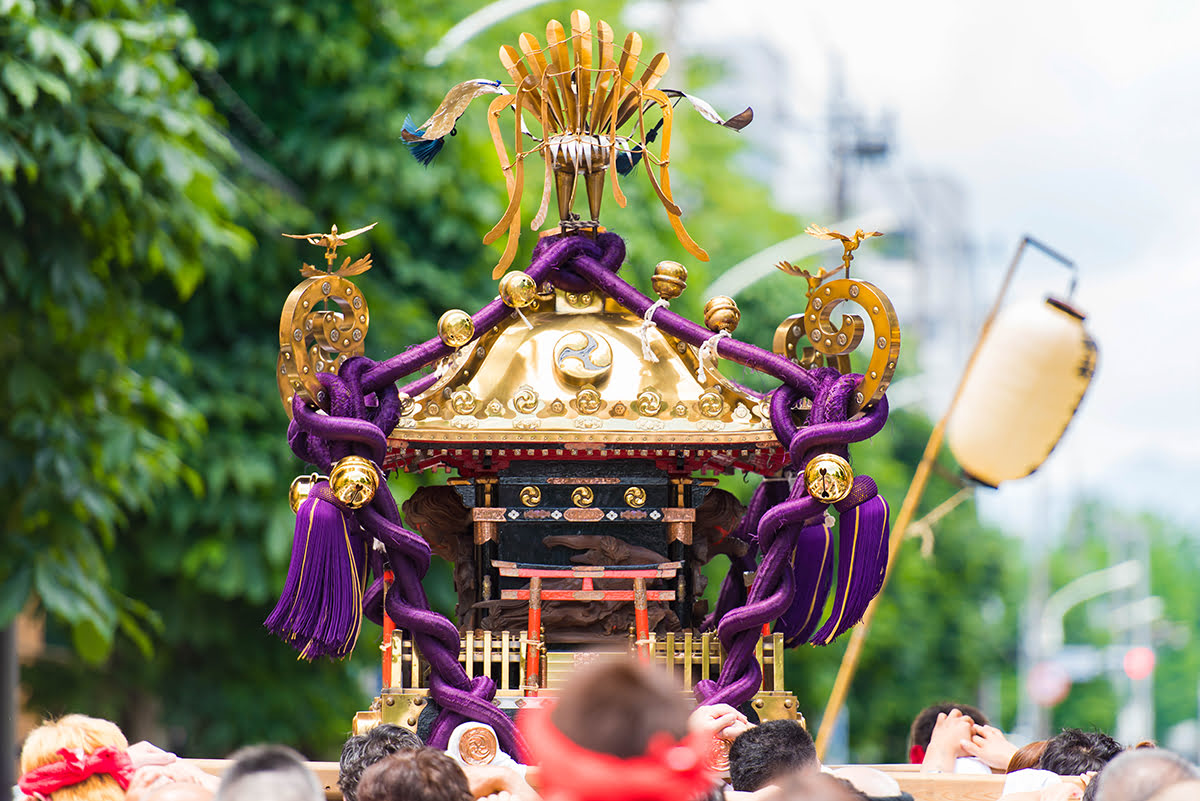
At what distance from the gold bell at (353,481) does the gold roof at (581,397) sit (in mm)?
413

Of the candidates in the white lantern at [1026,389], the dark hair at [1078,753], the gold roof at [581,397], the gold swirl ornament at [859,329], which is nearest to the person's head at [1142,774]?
the dark hair at [1078,753]

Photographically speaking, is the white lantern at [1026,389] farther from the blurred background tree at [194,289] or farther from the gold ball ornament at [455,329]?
the gold ball ornament at [455,329]

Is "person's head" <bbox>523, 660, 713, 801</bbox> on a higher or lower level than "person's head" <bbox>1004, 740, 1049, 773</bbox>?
higher

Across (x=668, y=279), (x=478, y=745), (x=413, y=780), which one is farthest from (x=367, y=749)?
(x=668, y=279)

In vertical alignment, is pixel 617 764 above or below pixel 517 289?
below

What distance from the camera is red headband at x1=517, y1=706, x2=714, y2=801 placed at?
10.9 feet

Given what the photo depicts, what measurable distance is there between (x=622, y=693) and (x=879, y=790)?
6.51 feet

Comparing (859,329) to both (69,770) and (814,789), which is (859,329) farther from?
(69,770)

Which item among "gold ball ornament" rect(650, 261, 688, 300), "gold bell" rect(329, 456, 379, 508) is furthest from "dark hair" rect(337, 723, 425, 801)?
"gold ball ornament" rect(650, 261, 688, 300)

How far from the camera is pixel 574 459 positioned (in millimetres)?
6898

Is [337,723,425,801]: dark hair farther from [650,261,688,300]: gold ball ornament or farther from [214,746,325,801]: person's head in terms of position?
[650,261,688,300]: gold ball ornament

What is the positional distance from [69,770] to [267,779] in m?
1.30

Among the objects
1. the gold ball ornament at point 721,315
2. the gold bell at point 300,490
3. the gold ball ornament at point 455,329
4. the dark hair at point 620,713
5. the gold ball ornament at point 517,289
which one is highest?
the gold ball ornament at point 517,289

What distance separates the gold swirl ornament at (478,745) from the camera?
6074 millimetres
